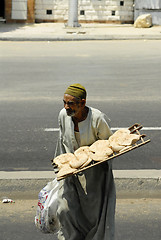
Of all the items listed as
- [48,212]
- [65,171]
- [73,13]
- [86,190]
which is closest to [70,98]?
[65,171]

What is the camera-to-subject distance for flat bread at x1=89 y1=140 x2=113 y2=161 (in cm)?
500

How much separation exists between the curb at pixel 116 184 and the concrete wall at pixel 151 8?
2139 centimetres

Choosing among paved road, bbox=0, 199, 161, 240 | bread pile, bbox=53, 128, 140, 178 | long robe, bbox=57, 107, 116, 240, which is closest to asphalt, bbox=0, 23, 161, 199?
paved road, bbox=0, 199, 161, 240

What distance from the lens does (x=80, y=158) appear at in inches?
198

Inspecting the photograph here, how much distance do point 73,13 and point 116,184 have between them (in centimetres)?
2027

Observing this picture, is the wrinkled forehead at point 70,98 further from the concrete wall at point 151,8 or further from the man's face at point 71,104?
the concrete wall at point 151,8

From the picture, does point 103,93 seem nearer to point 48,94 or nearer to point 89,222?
point 48,94

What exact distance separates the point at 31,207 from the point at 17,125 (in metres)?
3.90

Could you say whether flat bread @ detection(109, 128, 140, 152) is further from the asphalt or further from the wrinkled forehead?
the asphalt

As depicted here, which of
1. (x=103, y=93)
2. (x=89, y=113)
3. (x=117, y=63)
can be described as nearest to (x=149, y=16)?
(x=117, y=63)

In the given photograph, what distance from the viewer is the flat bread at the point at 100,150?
5.00 metres

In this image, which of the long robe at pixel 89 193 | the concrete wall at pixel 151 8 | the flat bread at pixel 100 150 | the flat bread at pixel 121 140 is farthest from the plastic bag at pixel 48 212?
the concrete wall at pixel 151 8

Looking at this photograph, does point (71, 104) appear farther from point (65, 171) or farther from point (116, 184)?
point (116, 184)

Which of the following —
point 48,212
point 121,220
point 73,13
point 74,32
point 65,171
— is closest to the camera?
point 65,171
